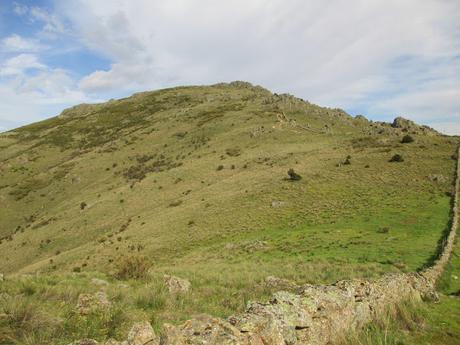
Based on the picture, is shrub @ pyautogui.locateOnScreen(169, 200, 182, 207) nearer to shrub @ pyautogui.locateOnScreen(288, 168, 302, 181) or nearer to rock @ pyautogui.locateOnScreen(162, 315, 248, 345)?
shrub @ pyautogui.locateOnScreen(288, 168, 302, 181)

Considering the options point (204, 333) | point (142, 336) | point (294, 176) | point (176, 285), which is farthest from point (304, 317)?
point (294, 176)

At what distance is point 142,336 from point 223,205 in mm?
34996

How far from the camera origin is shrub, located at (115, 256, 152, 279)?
15.1m

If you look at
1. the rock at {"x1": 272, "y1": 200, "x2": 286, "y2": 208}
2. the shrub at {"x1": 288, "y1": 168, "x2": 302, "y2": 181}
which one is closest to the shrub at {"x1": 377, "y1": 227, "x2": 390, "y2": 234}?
the rock at {"x1": 272, "y1": 200, "x2": 286, "y2": 208}

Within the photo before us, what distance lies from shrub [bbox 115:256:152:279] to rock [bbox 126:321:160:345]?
33.2ft

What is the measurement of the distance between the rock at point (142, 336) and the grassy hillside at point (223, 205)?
201 centimetres

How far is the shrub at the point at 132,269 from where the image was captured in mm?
15125

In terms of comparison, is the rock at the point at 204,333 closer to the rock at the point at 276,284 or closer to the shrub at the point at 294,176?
the rock at the point at 276,284

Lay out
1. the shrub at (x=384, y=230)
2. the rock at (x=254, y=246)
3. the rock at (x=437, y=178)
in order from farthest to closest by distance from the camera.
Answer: the rock at (x=437, y=178) < the rock at (x=254, y=246) < the shrub at (x=384, y=230)

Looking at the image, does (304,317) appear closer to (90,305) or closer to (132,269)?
(90,305)

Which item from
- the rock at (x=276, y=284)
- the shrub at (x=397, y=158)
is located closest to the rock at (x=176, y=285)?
the rock at (x=276, y=284)

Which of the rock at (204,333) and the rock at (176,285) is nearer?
the rock at (204,333)

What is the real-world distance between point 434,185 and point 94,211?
41517 millimetres

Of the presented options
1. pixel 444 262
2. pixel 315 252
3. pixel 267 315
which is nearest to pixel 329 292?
pixel 267 315
